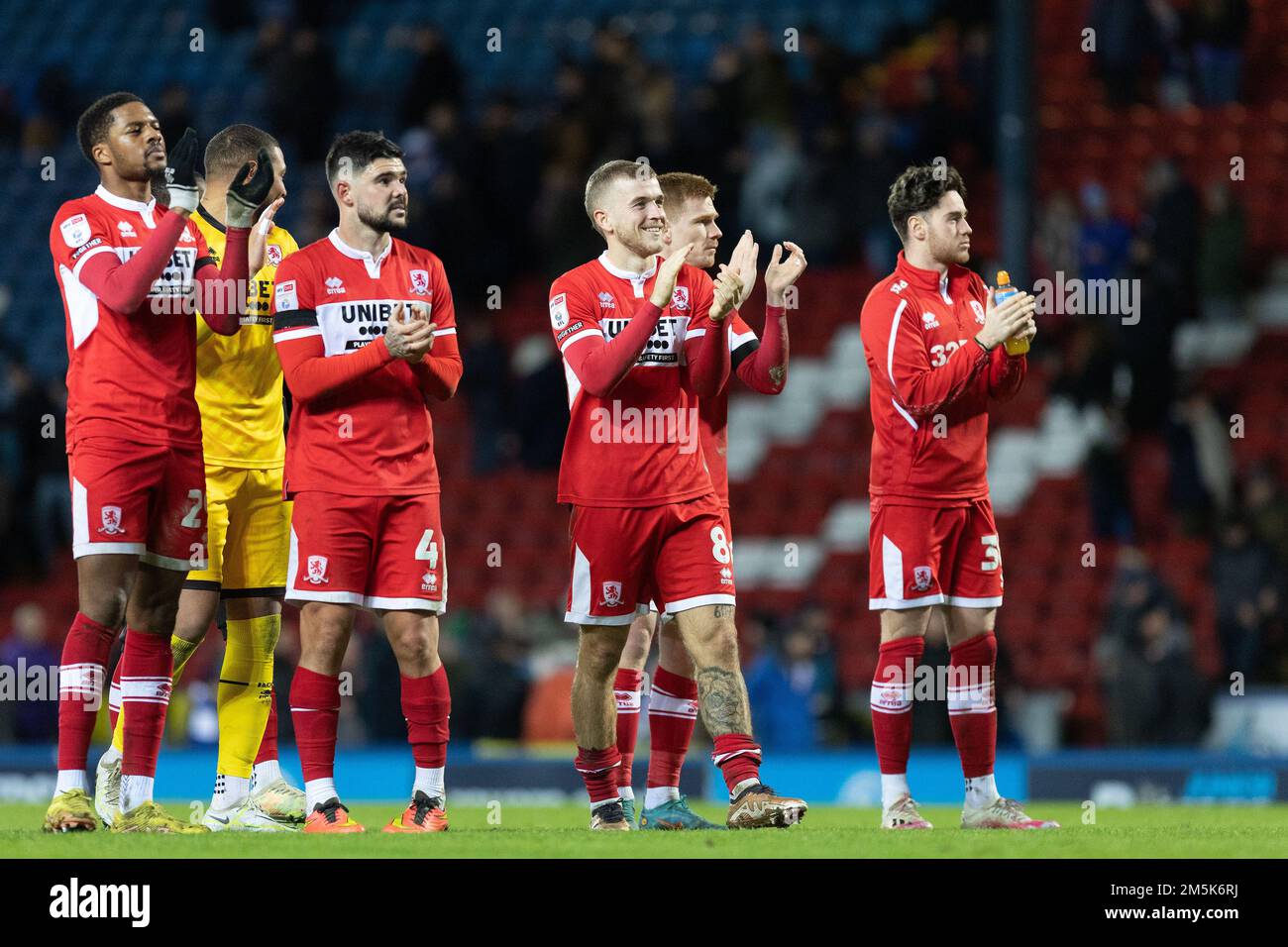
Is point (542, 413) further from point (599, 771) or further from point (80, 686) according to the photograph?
point (80, 686)

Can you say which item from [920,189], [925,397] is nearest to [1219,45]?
[920,189]

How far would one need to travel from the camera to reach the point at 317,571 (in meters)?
7.98

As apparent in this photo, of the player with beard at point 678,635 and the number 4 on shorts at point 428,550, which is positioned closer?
the number 4 on shorts at point 428,550

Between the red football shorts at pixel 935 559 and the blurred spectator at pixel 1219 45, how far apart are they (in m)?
11.7

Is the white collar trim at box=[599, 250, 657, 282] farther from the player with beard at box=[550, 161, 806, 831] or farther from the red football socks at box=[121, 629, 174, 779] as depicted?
the red football socks at box=[121, 629, 174, 779]

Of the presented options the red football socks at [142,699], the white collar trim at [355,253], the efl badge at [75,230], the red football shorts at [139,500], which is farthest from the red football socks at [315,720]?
the efl badge at [75,230]

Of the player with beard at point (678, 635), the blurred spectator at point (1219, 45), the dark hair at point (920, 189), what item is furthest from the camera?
the blurred spectator at point (1219, 45)

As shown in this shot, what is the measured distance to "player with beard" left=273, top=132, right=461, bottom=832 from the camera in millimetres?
7984

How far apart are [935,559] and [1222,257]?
33.6 ft

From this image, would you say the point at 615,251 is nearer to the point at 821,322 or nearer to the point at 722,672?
the point at 722,672

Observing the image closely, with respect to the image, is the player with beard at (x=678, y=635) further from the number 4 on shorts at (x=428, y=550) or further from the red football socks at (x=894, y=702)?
the number 4 on shorts at (x=428, y=550)

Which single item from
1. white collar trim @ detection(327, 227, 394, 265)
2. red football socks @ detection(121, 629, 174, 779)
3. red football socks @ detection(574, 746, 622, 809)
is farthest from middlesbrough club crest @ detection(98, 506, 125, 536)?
red football socks @ detection(574, 746, 622, 809)

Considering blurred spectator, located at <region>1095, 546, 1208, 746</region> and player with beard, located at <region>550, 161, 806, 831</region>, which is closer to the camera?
player with beard, located at <region>550, 161, 806, 831</region>

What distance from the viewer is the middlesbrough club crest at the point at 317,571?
26.1 feet
